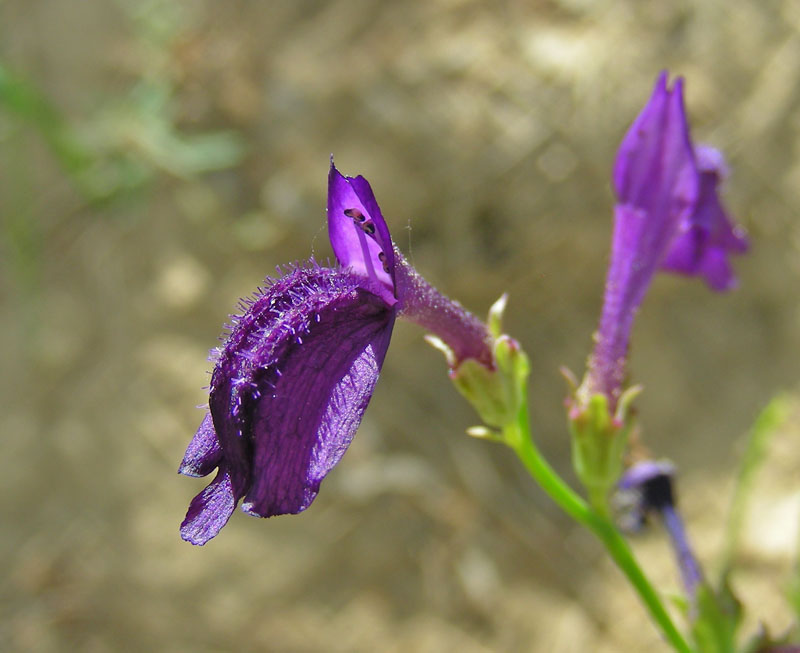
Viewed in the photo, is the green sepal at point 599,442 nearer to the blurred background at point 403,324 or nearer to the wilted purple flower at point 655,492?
the wilted purple flower at point 655,492

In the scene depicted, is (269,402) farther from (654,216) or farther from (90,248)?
(90,248)

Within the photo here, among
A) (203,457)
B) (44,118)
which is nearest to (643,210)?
(203,457)

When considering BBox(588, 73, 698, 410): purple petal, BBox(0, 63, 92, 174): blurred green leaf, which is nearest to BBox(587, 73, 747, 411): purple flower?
BBox(588, 73, 698, 410): purple petal

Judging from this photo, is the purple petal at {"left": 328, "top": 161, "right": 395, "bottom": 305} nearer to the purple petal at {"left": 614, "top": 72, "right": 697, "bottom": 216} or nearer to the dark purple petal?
the purple petal at {"left": 614, "top": 72, "right": 697, "bottom": 216}

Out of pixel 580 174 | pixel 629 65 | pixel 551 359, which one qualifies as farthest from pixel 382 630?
pixel 629 65

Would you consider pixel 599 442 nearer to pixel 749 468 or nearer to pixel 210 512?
pixel 210 512

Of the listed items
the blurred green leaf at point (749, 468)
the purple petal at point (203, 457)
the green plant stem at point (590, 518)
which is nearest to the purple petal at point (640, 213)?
the green plant stem at point (590, 518)
